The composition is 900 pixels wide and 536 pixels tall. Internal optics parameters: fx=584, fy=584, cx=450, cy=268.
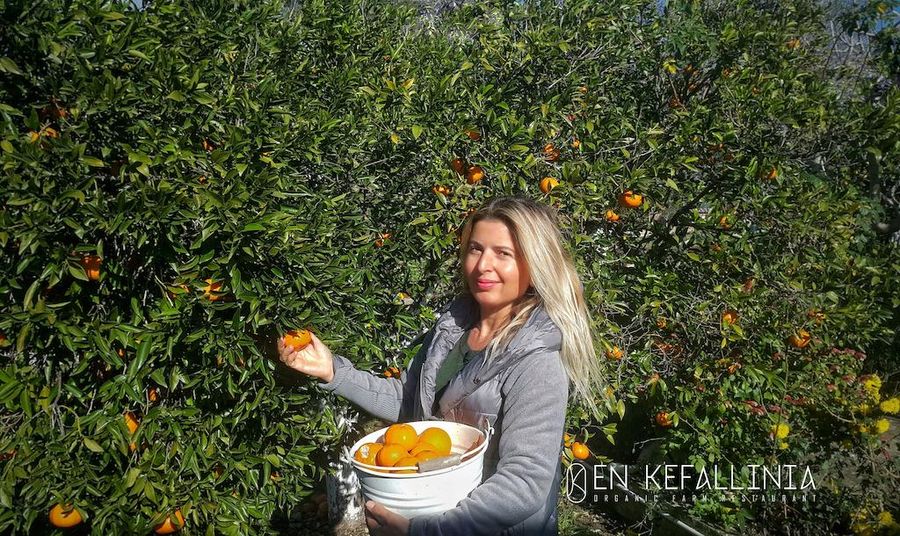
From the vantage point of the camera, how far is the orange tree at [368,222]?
4.21 ft

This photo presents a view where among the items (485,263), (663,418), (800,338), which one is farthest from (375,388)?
(800,338)

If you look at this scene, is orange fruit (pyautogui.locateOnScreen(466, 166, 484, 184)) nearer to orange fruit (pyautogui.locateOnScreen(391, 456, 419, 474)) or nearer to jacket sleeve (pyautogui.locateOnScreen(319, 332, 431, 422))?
jacket sleeve (pyautogui.locateOnScreen(319, 332, 431, 422))

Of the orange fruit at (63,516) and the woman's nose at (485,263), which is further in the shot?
the woman's nose at (485,263)

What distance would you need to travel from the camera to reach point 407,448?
148 centimetres

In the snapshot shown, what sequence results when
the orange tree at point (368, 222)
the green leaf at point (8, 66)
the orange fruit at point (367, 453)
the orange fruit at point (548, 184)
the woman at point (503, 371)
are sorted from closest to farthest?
the green leaf at point (8, 66)
the orange tree at point (368, 222)
the woman at point (503, 371)
the orange fruit at point (367, 453)
the orange fruit at point (548, 184)

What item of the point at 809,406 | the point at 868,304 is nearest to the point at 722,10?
the point at 868,304

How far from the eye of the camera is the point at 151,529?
4.46ft

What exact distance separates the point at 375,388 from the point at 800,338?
2.26 metres

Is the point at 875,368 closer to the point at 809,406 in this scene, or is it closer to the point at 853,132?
the point at 809,406

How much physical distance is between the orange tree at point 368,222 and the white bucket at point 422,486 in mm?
351

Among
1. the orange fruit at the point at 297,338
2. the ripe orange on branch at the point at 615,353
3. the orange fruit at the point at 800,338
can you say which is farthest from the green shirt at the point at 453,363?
the orange fruit at the point at 800,338

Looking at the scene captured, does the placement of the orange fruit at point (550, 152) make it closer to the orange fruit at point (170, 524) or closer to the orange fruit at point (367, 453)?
the orange fruit at point (367, 453)

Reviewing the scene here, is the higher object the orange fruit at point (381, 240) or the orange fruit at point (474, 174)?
the orange fruit at point (474, 174)

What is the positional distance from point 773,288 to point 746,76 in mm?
1091
